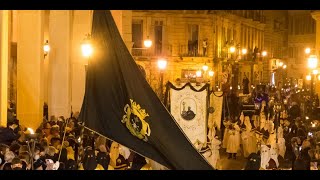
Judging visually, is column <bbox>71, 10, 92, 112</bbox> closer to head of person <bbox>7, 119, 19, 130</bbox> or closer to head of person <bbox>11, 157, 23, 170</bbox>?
head of person <bbox>7, 119, 19, 130</bbox>

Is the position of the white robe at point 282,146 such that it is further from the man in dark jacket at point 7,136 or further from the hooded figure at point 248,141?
the man in dark jacket at point 7,136

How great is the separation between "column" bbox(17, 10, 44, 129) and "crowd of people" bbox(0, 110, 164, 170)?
7.15 ft

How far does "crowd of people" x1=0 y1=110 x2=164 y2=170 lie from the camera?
11656mm

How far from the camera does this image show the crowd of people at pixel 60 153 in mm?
11656

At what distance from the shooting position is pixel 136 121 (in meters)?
8.05

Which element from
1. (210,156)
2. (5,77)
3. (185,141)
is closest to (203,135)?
(210,156)

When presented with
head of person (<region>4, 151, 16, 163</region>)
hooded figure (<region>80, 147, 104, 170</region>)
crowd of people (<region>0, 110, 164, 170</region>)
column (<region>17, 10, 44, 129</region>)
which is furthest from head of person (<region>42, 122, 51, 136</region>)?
head of person (<region>4, 151, 16, 163</region>)

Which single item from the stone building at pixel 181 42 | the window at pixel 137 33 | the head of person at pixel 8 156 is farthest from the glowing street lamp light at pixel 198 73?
the head of person at pixel 8 156

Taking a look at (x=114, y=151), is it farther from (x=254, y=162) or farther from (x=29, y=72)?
(x=29, y=72)

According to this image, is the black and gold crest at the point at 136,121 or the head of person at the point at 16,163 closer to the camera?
the black and gold crest at the point at 136,121

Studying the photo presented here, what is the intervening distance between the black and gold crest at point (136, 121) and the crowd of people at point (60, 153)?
1.61 meters

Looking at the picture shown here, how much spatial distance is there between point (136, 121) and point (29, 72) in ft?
42.9
